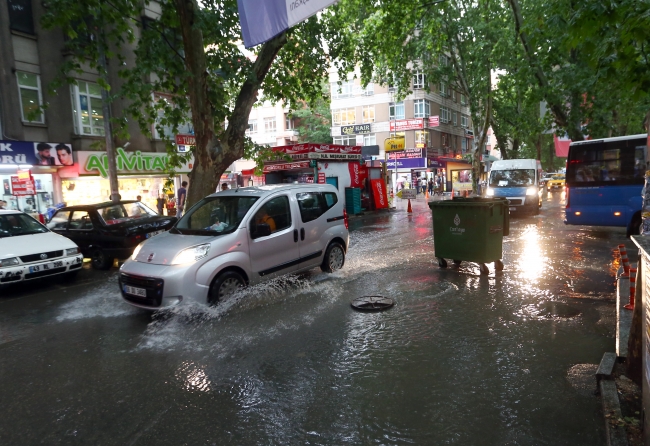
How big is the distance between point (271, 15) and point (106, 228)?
686 cm

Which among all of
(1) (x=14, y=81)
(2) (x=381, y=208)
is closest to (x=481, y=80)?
(2) (x=381, y=208)

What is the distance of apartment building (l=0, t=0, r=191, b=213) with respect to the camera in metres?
15.3

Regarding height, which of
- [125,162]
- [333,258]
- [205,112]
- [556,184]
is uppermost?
[205,112]

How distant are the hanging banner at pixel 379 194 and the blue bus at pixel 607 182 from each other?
472 inches

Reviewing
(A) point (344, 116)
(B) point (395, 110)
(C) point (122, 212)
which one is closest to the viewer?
(C) point (122, 212)

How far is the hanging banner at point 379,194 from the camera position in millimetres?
23844

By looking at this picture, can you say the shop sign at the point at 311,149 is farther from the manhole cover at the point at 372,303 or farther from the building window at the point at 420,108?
the building window at the point at 420,108

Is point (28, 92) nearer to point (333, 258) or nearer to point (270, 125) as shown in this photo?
point (333, 258)

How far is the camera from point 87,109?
709 inches

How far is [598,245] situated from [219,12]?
11.6 metres

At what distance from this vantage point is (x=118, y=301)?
7508 mm

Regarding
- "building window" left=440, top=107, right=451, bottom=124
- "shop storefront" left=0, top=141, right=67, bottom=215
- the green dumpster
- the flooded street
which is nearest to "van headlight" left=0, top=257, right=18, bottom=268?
the flooded street

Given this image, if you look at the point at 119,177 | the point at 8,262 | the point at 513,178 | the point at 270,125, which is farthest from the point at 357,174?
the point at 270,125

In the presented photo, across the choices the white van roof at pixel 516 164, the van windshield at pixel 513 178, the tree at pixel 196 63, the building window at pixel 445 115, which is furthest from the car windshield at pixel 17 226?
the building window at pixel 445 115
